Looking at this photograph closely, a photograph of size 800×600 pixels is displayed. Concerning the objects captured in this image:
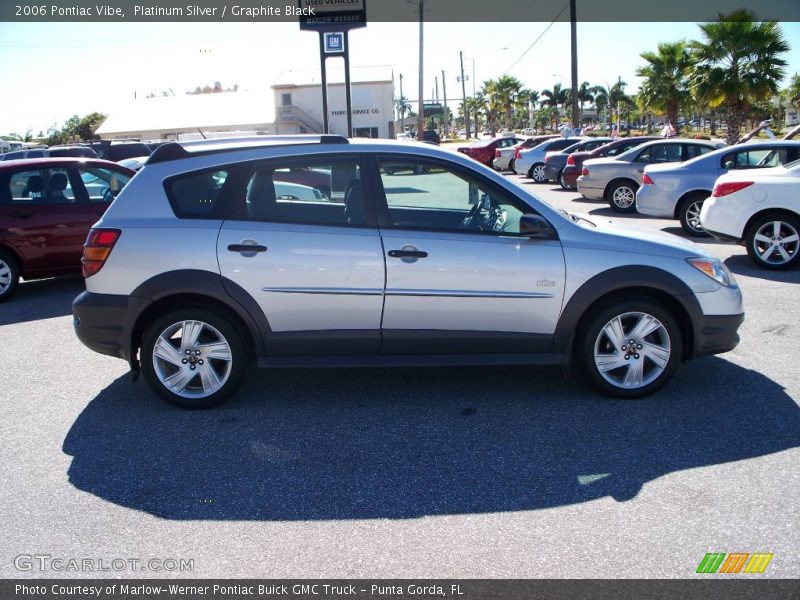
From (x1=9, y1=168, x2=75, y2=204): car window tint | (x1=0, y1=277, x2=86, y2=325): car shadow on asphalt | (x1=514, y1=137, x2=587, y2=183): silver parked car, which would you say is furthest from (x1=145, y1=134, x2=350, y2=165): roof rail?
(x1=514, y1=137, x2=587, y2=183): silver parked car

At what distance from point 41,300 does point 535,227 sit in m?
6.83

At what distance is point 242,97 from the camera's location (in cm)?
6644

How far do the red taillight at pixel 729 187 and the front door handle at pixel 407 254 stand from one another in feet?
20.5

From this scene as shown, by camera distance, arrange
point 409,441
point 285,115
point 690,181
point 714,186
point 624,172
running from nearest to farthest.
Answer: point 409,441 → point 714,186 → point 690,181 → point 624,172 → point 285,115

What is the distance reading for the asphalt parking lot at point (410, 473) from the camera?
334 centimetres

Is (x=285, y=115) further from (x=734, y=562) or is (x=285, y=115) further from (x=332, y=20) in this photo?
(x=734, y=562)

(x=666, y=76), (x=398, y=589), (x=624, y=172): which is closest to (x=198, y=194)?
(x=398, y=589)

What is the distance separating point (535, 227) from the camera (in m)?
4.85

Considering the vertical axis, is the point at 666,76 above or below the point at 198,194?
above

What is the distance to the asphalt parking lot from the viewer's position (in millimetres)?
3340

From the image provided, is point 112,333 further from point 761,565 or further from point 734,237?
point 734,237

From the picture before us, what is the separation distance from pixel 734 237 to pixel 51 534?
8.65 metres

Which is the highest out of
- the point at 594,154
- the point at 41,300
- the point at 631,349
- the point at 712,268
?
the point at 594,154

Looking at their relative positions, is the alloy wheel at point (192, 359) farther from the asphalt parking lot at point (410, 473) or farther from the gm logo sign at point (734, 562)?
the gm logo sign at point (734, 562)
